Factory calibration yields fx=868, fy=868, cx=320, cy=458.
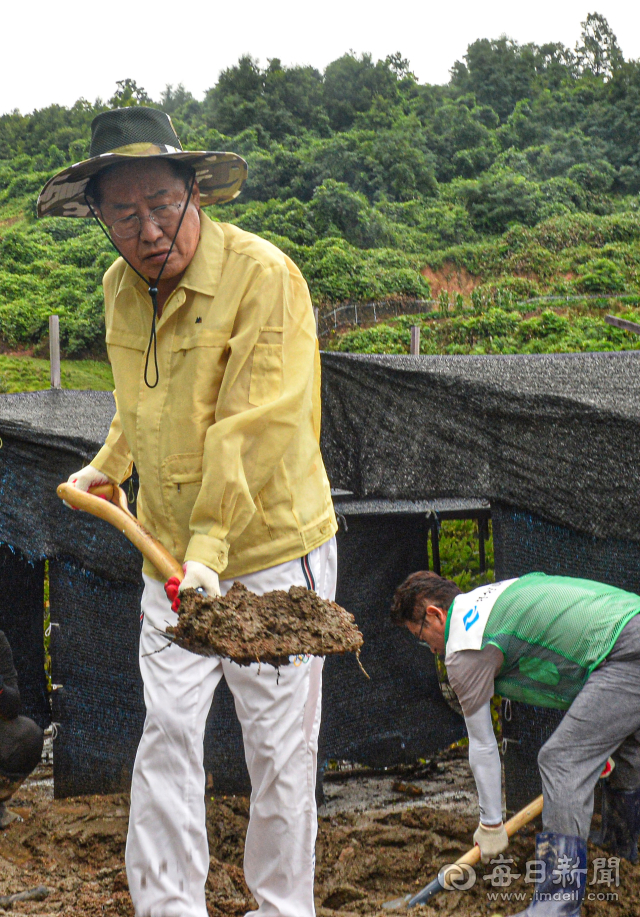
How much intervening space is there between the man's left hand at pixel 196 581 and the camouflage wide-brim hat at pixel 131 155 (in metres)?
1.06

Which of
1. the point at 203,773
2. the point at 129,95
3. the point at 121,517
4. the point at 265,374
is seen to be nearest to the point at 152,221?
the point at 265,374

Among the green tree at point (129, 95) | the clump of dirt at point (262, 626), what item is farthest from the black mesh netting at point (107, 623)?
→ the green tree at point (129, 95)

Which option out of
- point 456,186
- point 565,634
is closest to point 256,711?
point 565,634

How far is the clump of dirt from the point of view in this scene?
2.05 metres

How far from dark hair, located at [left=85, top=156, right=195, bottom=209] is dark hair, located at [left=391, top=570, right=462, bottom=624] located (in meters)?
1.67

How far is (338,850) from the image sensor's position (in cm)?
349

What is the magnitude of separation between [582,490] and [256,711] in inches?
64.2

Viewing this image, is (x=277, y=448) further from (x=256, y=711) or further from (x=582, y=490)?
(x=582, y=490)

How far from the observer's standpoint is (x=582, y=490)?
3314mm

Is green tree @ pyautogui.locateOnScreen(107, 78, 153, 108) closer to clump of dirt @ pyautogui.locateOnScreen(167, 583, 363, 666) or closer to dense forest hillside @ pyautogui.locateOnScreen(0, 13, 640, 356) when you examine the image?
dense forest hillside @ pyautogui.locateOnScreen(0, 13, 640, 356)

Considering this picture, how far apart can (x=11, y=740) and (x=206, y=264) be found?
8.24 ft

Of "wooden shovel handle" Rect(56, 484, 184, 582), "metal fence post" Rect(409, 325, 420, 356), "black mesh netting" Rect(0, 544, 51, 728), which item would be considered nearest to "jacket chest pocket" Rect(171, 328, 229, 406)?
"wooden shovel handle" Rect(56, 484, 184, 582)

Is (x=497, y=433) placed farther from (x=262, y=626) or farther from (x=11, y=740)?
(x=11, y=740)

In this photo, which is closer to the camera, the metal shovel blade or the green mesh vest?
the green mesh vest
